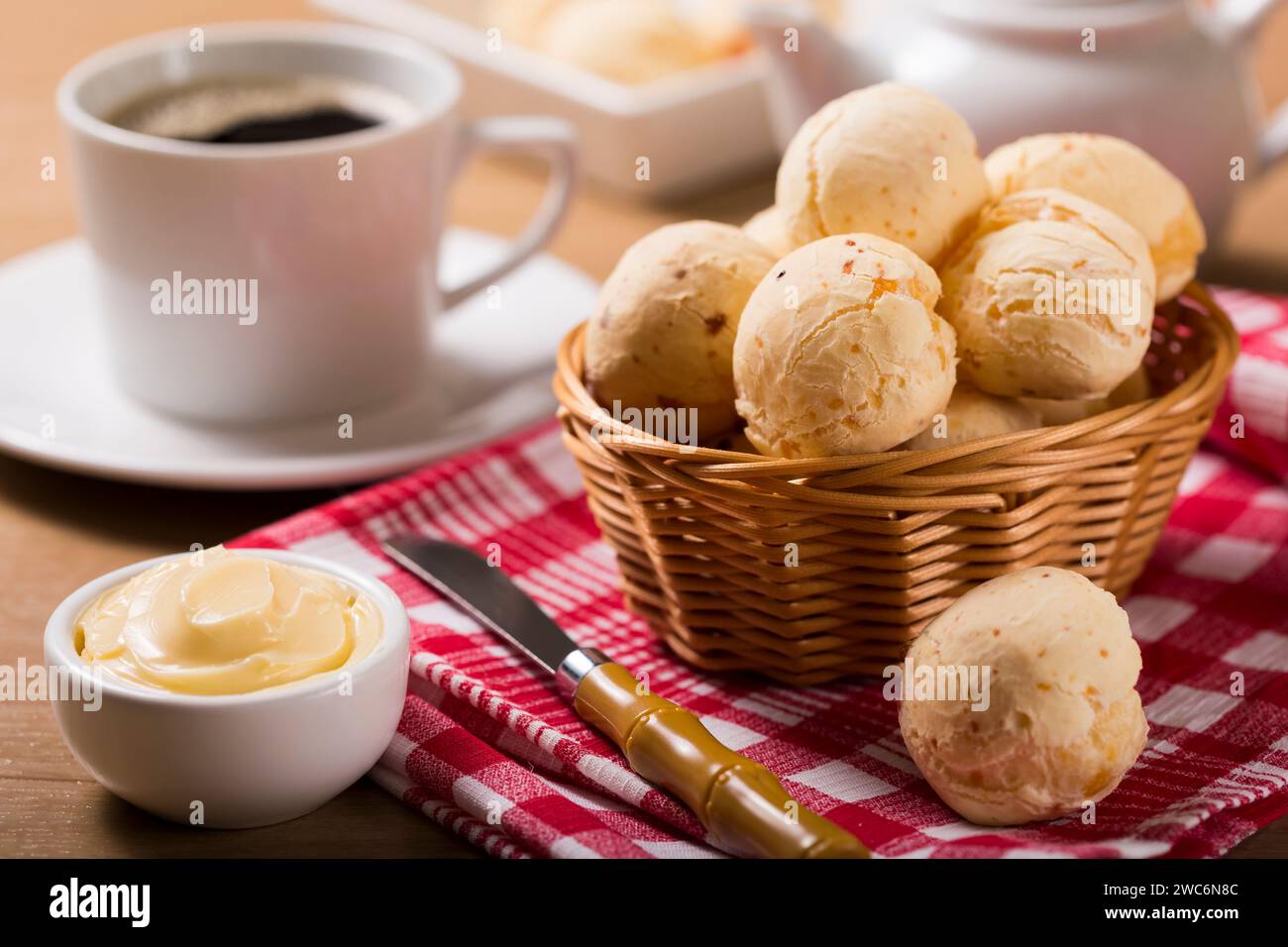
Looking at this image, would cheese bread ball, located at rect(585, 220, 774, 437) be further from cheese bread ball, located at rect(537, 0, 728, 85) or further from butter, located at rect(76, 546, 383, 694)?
cheese bread ball, located at rect(537, 0, 728, 85)

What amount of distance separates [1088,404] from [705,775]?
27 centimetres

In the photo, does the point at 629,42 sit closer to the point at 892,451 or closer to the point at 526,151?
the point at 526,151

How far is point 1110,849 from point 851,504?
164 mm

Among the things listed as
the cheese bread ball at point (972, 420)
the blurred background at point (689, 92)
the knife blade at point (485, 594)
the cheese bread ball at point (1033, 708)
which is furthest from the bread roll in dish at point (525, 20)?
the cheese bread ball at point (1033, 708)

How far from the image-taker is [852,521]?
25.2 inches

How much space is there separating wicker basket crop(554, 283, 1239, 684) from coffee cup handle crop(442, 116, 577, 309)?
11.3 inches

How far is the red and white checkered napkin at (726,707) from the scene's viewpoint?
593 mm

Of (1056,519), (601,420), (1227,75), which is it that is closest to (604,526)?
(601,420)

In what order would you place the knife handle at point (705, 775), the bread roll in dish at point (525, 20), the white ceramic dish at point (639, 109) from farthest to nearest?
1. the bread roll in dish at point (525, 20)
2. the white ceramic dish at point (639, 109)
3. the knife handle at point (705, 775)

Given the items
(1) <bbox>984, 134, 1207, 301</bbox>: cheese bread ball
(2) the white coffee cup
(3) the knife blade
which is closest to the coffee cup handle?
(2) the white coffee cup

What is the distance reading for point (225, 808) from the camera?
0.58 m

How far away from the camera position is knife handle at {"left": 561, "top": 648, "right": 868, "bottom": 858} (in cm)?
54

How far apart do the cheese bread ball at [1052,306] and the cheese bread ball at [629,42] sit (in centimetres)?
74

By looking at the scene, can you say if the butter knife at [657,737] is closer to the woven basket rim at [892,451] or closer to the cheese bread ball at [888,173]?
the woven basket rim at [892,451]
